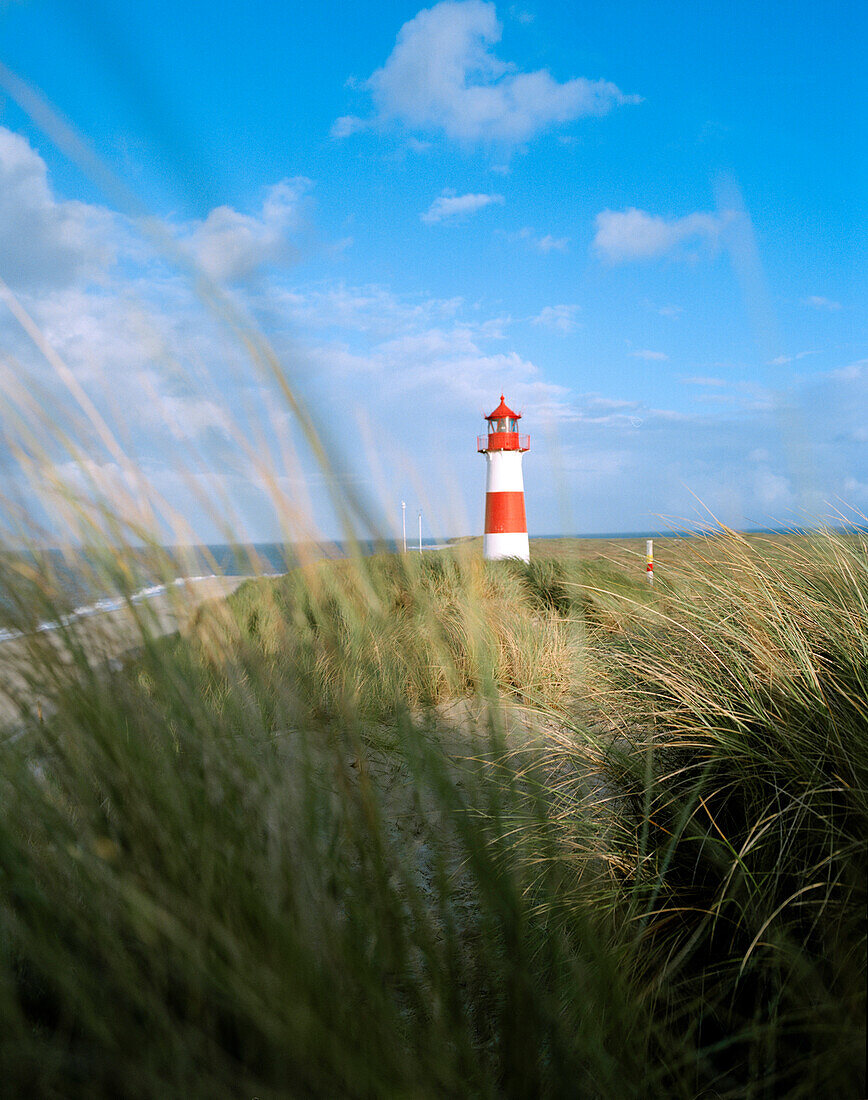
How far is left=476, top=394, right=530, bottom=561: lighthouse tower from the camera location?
13547 millimetres

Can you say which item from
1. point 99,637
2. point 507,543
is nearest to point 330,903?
point 99,637

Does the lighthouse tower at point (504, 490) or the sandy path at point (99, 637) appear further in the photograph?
the lighthouse tower at point (504, 490)

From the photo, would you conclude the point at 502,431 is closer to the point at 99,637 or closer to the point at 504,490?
the point at 504,490

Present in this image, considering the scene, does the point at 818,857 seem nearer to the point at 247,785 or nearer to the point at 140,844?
the point at 247,785

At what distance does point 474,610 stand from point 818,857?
1072mm

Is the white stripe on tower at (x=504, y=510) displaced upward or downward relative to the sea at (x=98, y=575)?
upward

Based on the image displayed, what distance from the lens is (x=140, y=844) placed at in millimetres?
840

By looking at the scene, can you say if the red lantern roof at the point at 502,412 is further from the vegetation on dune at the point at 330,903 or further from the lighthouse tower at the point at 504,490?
the vegetation on dune at the point at 330,903

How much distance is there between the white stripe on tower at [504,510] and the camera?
13.5 meters

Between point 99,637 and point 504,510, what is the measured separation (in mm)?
12625

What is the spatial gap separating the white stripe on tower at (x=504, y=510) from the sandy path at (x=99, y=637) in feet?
40.7

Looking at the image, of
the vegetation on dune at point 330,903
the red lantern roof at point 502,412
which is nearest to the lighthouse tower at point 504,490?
the red lantern roof at point 502,412

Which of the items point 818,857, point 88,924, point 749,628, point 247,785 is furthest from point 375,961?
point 749,628

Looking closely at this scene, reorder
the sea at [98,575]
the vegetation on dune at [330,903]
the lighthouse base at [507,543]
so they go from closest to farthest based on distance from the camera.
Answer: the vegetation on dune at [330,903], the sea at [98,575], the lighthouse base at [507,543]
